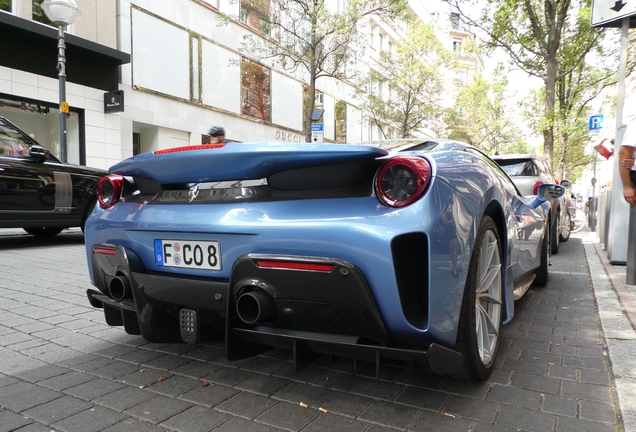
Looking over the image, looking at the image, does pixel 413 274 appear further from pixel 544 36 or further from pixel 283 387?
pixel 544 36

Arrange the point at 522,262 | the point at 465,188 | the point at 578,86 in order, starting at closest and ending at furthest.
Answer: the point at 465,188 → the point at 522,262 → the point at 578,86

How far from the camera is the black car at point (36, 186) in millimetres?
6660

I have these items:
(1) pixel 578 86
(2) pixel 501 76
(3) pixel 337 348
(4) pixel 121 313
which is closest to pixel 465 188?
(3) pixel 337 348

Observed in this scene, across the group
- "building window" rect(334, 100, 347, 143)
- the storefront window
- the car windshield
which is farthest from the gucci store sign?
"building window" rect(334, 100, 347, 143)

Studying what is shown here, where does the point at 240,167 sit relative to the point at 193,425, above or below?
above

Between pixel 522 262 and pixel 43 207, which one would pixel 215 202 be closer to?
pixel 522 262

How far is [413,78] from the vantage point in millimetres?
25250

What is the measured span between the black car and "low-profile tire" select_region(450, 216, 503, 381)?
6.43m

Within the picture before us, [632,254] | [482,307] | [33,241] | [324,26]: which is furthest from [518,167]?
[324,26]

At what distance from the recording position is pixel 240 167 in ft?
6.97

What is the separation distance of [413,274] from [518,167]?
20.3 ft

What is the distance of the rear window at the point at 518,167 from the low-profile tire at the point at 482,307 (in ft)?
16.5

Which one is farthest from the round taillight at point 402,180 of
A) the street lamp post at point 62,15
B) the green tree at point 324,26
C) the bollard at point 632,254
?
the green tree at point 324,26

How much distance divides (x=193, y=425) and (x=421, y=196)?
1.33 m
